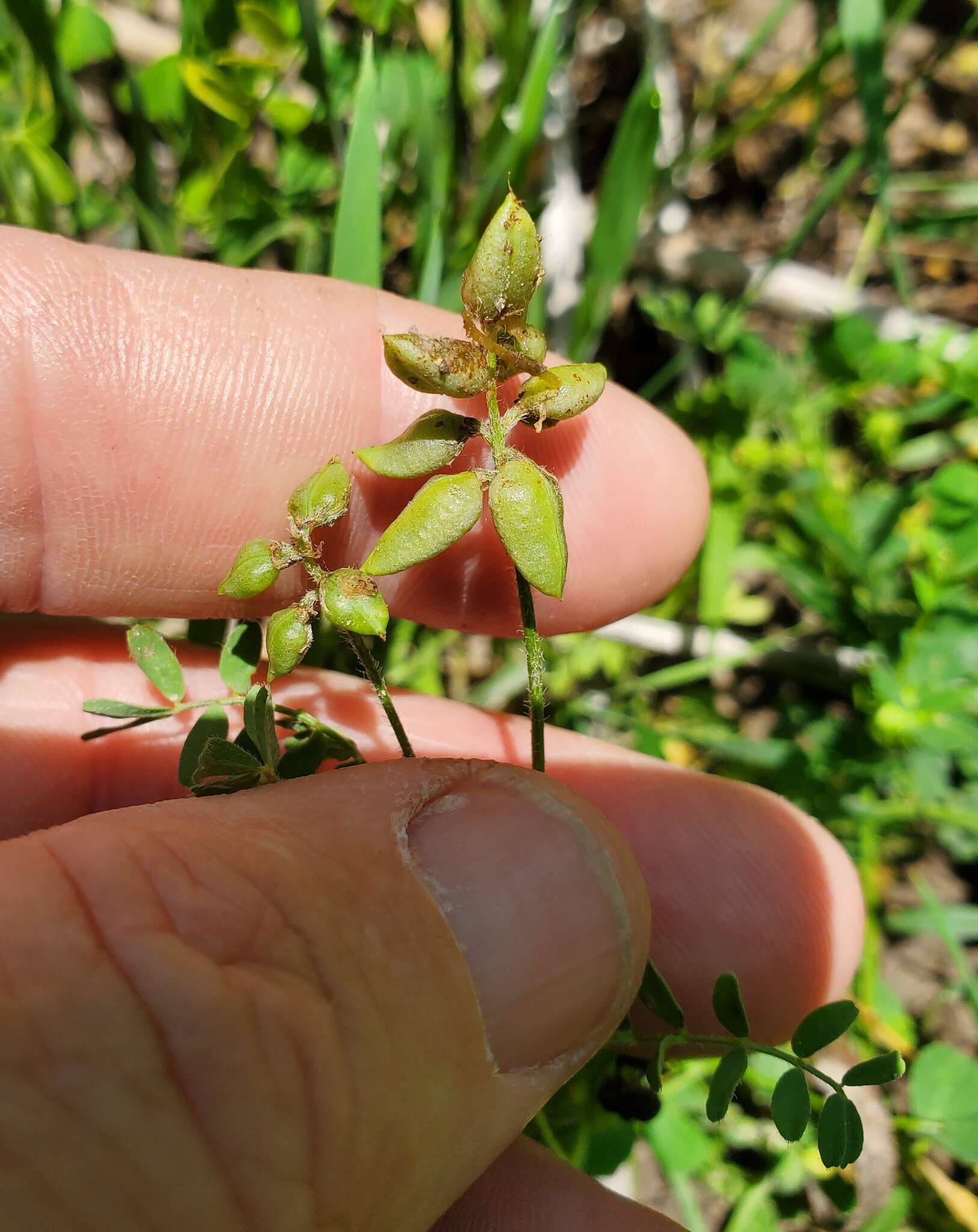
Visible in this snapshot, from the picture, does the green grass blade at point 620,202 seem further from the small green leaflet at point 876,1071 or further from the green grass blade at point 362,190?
the small green leaflet at point 876,1071

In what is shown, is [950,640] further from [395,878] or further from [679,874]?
[395,878]

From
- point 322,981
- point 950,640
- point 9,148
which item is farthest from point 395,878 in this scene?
point 9,148

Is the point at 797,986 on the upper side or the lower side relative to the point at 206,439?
lower

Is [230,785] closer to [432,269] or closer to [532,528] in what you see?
[532,528]

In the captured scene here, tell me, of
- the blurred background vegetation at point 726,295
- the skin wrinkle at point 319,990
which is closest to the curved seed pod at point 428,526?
the skin wrinkle at point 319,990

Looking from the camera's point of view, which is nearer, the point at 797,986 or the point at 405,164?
the point at 797,986

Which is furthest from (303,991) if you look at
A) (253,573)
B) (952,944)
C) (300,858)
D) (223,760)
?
(952,944)

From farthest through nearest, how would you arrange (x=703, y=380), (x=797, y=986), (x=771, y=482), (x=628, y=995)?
1. (x=703, y=380)
2. (x=771, y=482)
3. (x=797, y=986)
4. (x=628, y=995)

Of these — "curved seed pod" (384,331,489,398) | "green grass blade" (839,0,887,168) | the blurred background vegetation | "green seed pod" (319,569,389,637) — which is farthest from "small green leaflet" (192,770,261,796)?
"green grass blade" (839,0,887,168)
